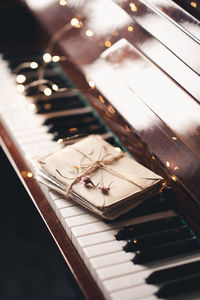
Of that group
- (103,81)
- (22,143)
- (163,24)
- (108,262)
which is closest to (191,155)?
(108,262)

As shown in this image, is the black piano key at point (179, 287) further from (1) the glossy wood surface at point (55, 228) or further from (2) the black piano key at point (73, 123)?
(2) the black piano key at point (73, 123)

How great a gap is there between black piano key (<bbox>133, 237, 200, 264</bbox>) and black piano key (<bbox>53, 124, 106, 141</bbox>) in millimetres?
852

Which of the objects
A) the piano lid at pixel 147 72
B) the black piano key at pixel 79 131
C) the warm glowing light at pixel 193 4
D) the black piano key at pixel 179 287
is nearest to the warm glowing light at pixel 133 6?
the piano lid at pixel 147 72

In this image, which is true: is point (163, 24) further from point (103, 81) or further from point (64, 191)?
point (64, 191)

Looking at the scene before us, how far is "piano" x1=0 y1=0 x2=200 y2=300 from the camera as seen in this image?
4.96 feet

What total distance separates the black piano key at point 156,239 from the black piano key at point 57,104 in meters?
1.10

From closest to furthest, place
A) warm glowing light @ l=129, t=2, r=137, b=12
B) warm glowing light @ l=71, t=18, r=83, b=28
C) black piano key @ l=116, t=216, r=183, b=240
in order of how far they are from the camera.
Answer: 1. black piano key @ l=116, t=216, r=183, b=240
2. warm glowing light @ l=129, t=2, r=137, b=12
3. warm glowing light @ l=71, t=18, r=83, b=28

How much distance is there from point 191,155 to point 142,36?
0.67m

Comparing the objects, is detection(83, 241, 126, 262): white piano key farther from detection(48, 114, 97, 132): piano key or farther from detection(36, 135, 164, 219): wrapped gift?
detection(48, 114, 97, 132): piano key

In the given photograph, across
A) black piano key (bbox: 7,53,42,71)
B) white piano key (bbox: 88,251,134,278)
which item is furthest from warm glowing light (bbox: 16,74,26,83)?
white piano key (bbox: 88,251,134,278)

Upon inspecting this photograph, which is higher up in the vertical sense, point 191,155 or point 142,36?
point 142,36

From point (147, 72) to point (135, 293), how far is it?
96 cm

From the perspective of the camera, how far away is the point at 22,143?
2127 mm

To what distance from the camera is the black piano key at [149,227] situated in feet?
5.29
